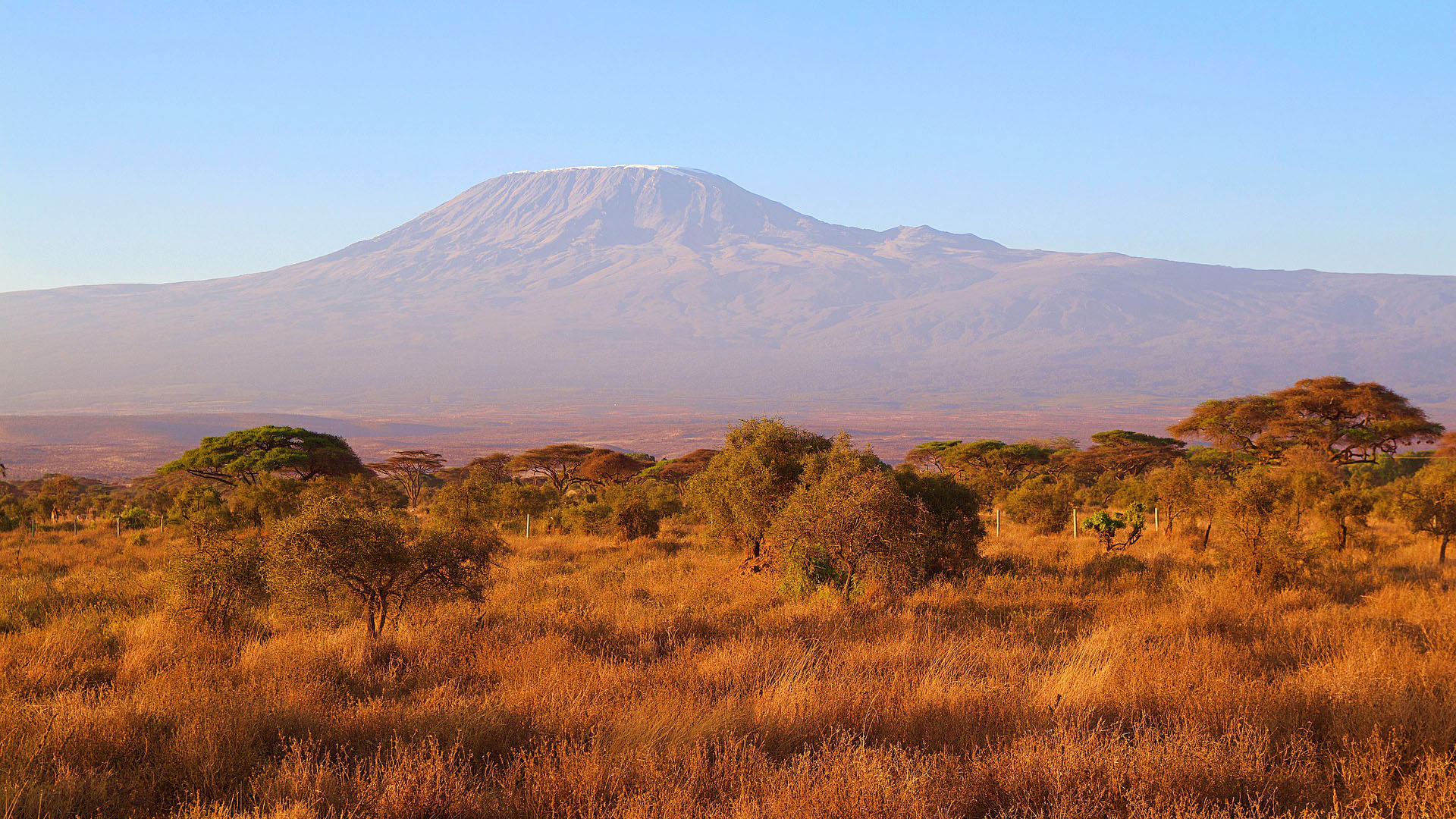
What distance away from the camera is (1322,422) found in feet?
116

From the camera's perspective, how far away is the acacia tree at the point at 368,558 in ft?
32.1

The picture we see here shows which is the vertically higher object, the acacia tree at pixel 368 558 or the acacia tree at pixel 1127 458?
the acacia tree at pixel 368 558

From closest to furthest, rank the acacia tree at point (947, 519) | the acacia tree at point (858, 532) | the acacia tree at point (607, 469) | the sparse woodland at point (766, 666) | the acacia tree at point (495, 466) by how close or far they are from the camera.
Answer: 1. the sparse woodland at point (766, 666)
2. the acacia tree at point (858, 532)
3. the acacia tree at point (947, 519)
4. the acacia tree at point (607, 469)
5. the acacia tree at point (495, 466)

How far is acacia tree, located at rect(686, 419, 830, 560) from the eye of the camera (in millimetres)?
16469

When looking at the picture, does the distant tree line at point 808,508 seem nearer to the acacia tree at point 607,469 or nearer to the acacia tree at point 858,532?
the acacia tree at point 858,532

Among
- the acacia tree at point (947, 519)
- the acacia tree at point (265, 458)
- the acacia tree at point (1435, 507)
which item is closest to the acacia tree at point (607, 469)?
the acacia tree at point (265, 458)

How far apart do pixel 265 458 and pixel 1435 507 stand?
1319 inches

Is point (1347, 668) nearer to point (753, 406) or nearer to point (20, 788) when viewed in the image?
point (20, 788)

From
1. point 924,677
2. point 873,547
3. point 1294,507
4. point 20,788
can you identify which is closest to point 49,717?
point 20,788

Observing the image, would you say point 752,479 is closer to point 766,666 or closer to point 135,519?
point 766,666

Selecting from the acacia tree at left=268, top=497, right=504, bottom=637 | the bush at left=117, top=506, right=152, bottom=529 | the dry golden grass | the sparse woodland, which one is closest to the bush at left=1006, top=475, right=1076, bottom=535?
the sparse woodland

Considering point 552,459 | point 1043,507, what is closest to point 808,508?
point 1043,507

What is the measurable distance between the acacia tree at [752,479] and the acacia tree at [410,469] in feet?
103

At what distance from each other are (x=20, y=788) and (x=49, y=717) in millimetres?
1415
